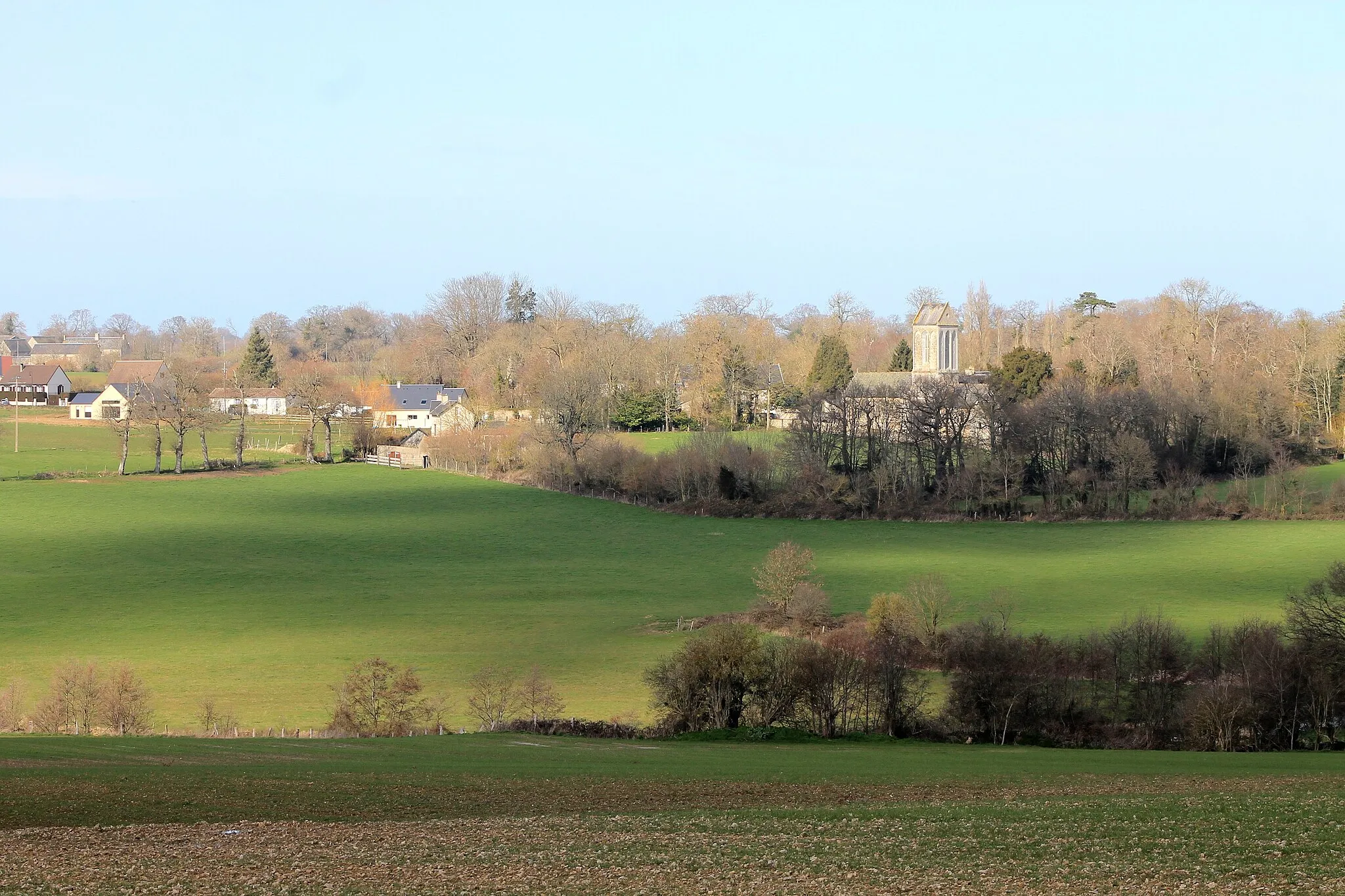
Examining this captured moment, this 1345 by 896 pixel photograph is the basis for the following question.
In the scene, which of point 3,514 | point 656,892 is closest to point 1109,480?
A: point 3,514

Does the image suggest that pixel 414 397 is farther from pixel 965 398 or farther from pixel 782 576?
pixel 782 576

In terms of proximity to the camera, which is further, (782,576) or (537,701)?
(782,576)

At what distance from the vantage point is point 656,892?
1227 centimetres

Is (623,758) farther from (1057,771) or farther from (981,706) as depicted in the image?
(981,706)

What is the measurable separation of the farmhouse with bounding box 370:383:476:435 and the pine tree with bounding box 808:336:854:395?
33.0 meters

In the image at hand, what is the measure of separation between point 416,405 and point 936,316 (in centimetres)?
5320

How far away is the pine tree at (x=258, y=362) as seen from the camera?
142m

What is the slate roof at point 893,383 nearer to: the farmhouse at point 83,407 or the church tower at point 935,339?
the church tower at point 935,339

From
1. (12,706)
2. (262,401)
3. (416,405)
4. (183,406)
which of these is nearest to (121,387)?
(262,401)

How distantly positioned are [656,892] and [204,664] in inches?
1160

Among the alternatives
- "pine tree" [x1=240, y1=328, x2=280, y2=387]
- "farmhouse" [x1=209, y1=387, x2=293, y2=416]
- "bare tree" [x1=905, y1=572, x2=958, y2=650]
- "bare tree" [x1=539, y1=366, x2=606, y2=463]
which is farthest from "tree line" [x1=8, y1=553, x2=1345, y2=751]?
"pine tree" [x1=240, y1=328, x2=280, y2=387]

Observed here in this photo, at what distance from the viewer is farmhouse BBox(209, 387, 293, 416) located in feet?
421

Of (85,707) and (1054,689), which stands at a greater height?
(1054,689)

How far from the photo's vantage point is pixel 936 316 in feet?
Result: 359
